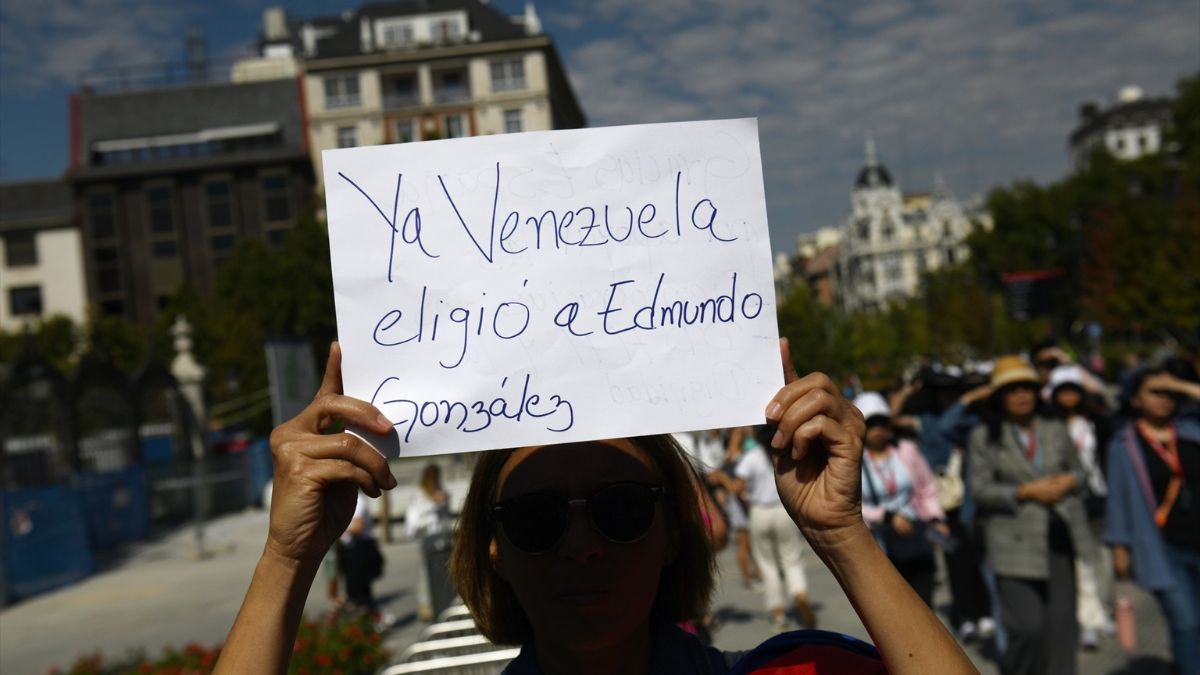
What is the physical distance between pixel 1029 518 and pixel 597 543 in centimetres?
429

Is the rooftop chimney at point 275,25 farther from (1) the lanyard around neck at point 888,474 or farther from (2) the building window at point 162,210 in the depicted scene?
(1) the lanyard around neck at point 888,474

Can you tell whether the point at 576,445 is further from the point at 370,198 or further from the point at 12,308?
the point at 12,308

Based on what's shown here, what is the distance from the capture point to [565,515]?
1.88 metres

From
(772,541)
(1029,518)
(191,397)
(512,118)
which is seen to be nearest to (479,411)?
(1029,518)

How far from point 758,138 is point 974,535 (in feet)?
16.0

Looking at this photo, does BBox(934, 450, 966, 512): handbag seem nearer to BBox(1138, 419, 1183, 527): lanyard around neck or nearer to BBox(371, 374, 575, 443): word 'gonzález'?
BBox(1138, 419, 1183, 527): lanyard around neck

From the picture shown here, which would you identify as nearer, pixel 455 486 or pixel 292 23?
pixel 455 486

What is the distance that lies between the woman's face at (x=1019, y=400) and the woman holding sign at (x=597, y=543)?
405 cm

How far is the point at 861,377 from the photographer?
130 feet

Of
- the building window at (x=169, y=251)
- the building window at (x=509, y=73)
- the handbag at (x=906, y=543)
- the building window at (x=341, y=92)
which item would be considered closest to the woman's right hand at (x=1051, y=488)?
the handbag at (x=906, y=543)

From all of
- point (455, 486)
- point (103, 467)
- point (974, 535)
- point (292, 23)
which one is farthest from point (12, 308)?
point (974, 535)

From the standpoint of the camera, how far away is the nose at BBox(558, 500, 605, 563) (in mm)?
1846

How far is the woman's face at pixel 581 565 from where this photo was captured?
183cm

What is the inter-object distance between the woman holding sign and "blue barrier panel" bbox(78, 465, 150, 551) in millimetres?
17352
